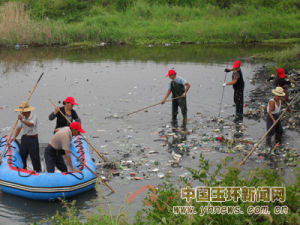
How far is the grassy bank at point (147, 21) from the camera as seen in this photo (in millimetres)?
28438

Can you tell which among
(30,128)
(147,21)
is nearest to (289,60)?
(30,128)

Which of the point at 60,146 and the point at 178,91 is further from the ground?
the point at 178,91

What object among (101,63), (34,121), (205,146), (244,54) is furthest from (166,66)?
(34,121)

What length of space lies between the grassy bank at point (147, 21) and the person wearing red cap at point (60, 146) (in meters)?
20.6

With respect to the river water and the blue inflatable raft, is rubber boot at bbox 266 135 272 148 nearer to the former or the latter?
the river water

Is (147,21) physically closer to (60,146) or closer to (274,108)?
(274,108)

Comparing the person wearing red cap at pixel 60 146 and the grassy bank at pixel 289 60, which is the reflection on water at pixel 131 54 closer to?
the grassy bank at pixel 289 60

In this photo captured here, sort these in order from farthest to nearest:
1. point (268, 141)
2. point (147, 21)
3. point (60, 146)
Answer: point (147, 21), point (268, 141), point (60, 146)

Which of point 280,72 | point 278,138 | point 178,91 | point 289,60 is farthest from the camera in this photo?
point 289,60

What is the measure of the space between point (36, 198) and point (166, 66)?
49.2 ft

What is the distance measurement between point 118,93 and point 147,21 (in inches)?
639

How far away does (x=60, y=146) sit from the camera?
8812 mm

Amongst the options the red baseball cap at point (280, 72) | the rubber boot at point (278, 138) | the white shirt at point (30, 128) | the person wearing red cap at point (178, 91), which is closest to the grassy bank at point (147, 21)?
the person wearing red cap at point (178, 91)

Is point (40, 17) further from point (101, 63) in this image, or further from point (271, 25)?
point (271, 25)
